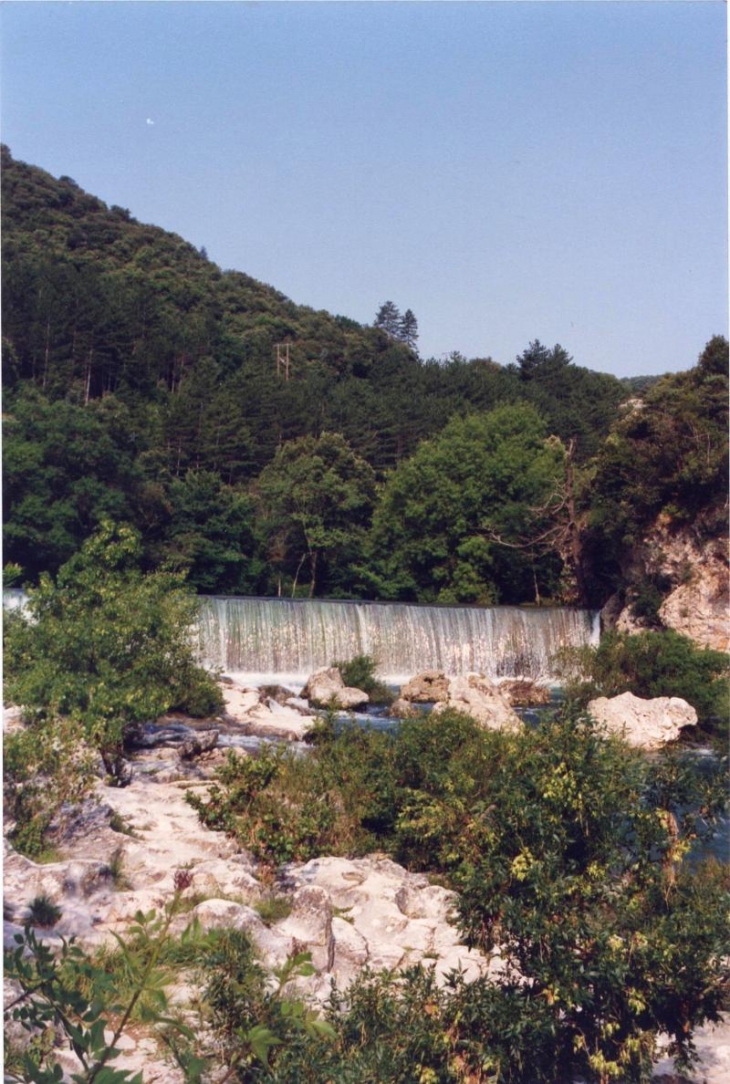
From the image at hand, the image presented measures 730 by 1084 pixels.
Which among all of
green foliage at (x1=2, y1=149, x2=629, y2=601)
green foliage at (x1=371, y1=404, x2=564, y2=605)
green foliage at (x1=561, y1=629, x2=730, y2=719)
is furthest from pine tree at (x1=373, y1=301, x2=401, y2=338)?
green foliage at (x1=561, y1=629, x2=730, y2=719)

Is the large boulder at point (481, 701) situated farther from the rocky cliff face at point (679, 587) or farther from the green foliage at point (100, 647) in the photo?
the rocky cliff face at point (679, 587)

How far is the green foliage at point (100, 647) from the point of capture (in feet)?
33.9

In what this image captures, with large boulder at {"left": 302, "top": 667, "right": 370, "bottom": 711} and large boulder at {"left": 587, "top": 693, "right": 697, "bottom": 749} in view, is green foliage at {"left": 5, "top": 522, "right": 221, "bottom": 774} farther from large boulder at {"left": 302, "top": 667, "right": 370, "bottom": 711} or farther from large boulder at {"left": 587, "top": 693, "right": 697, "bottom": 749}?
large boulder at {"left": 587, "top": 693, "right": 697, "bottom": 749}

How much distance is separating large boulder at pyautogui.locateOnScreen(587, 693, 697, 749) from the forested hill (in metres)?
10.3

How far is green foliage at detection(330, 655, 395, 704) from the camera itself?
19500 millimetres

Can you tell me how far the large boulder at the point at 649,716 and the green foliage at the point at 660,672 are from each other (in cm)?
180

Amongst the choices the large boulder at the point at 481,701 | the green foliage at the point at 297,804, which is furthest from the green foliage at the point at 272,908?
the large boulder at the point at 481,701

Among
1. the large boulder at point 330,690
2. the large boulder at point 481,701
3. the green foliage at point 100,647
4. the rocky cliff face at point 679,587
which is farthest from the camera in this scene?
the rocky cliff face at point 679,587

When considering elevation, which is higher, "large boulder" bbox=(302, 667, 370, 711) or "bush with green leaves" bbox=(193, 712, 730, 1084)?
"bush with green leaves" bbox=(193, 712, 730, 1084)

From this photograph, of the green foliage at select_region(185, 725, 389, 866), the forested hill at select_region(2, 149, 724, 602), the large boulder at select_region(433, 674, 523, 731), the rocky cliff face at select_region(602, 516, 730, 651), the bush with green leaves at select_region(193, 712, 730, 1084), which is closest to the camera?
the bush with green leaves at select_region(193, 712, 730, 1084)

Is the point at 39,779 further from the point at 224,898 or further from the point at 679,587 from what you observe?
the point at 679,587

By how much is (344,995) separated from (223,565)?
27.0 m

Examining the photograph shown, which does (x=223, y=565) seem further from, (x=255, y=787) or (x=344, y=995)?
(x=344, y=995)

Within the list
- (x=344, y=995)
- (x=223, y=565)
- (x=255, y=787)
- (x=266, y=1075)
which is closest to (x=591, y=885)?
(x=344, y=995)
